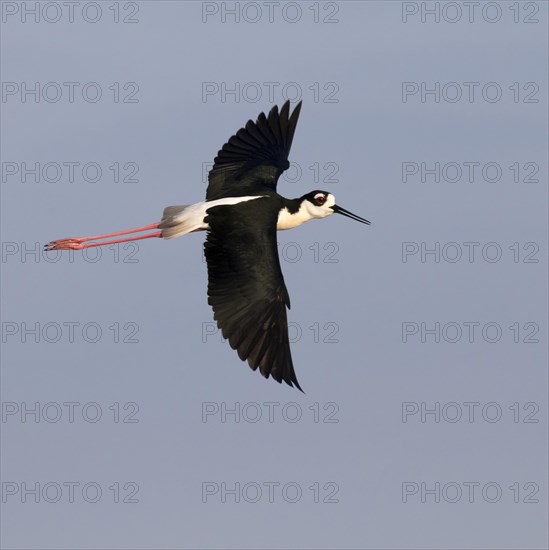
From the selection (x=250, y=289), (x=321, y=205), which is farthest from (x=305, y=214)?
(x=250, y=289)

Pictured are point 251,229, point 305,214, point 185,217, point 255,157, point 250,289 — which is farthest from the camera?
point 255,157

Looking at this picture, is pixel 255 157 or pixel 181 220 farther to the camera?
pixel 255 157

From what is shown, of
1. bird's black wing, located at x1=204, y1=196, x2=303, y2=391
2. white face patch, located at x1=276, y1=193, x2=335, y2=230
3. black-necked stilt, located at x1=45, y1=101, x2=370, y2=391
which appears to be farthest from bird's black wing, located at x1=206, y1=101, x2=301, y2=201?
bird's black wing, located at x1=204, y1=196, x2=303, y2=391

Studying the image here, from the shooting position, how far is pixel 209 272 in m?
17.2

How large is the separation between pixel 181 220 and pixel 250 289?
5.51 ft

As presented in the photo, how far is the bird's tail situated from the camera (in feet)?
59.1

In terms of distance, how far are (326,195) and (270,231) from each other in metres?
2.15

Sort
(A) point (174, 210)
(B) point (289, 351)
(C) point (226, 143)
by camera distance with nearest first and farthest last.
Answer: (B) point (289, 351)
(A) point (174, 210)
(C) point (226, 143)

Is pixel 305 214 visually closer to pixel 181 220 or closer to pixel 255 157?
pixel 255 157

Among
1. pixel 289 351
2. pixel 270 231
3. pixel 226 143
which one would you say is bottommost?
pixel 289 351

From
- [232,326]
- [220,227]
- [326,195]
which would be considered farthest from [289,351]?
[326,195]

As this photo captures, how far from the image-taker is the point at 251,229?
17547mm

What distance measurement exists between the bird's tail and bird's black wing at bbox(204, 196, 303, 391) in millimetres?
206

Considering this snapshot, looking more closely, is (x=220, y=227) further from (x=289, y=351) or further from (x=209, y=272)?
(x=289, y=351)
